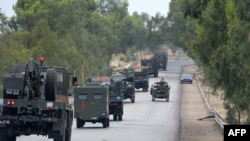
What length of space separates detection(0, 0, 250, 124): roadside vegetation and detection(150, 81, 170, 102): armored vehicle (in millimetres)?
3670

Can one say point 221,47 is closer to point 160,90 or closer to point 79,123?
point 79,123

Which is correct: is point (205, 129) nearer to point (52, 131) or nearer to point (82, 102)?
point (82, 102)

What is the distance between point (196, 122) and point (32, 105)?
29.7 m

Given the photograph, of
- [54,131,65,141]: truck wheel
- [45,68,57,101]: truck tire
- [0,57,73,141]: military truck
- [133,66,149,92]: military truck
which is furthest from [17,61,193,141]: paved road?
[133,66,149,92]: military truck

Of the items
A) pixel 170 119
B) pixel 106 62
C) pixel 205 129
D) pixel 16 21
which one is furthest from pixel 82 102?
pixel 106 62

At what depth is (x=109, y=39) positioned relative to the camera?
438ft

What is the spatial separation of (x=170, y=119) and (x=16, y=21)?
3125 cm

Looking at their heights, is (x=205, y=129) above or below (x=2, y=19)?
below

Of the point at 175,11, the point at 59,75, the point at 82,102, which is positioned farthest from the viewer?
the point at 175,11

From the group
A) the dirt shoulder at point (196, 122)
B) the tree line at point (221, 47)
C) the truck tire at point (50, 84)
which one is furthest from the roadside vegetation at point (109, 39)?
the truck tire at point (50, 84)

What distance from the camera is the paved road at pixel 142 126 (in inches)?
1597

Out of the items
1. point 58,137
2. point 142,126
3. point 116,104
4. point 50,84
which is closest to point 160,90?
point 116,104

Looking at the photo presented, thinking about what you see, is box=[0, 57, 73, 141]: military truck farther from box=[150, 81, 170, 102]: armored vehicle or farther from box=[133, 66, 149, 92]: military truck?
box=[133, 66, 149, 92]: military truck

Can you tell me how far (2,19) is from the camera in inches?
3201
